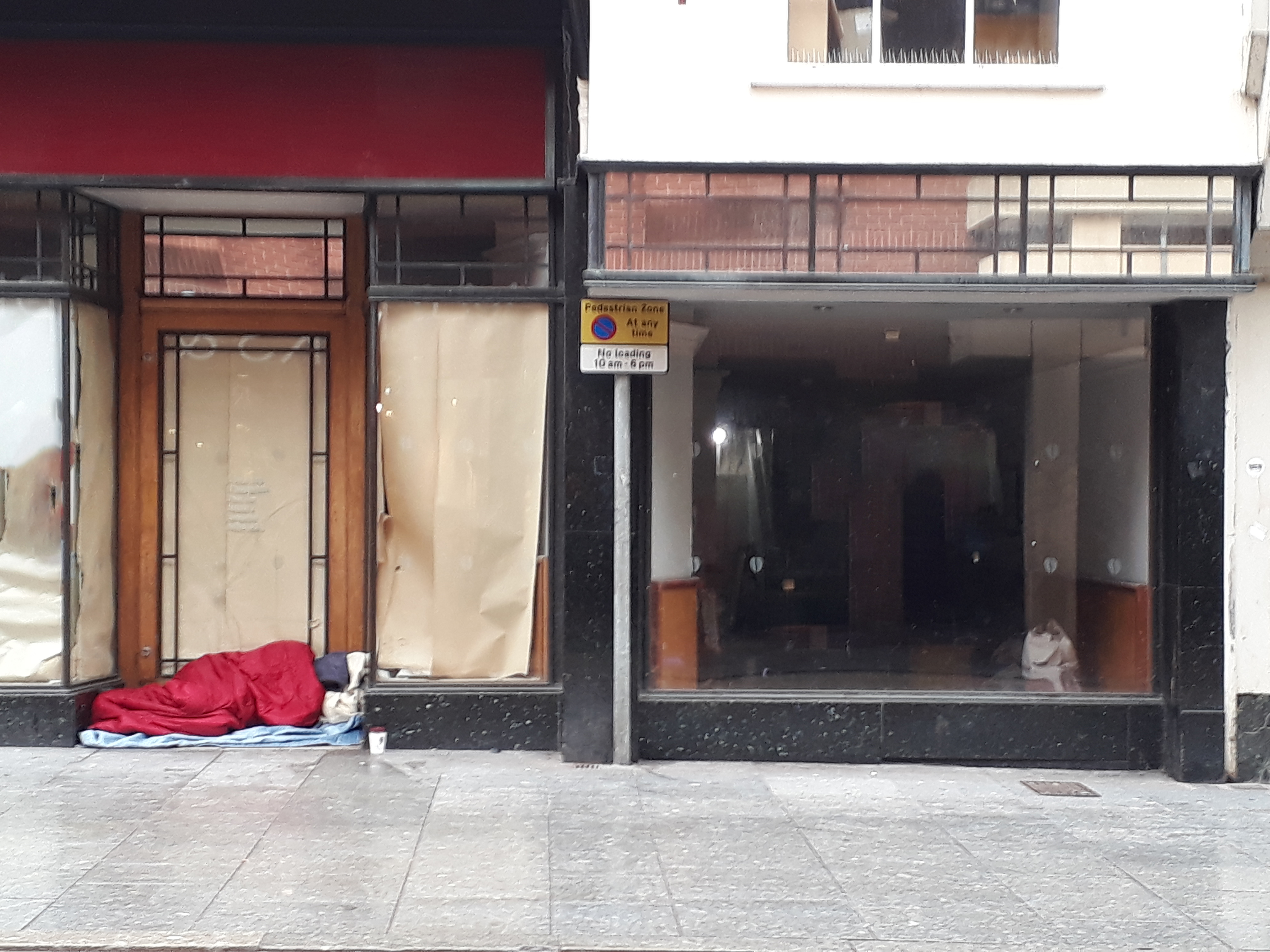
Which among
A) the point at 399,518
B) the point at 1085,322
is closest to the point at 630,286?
the point at 399,518

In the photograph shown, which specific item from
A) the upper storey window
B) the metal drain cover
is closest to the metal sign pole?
the upper storey window

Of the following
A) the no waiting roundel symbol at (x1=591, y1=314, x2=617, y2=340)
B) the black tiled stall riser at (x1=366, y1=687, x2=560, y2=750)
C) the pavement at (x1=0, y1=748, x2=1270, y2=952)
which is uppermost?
the no waiting roundel symbol at (x1=591, y1=314, x2=617, y2=340)

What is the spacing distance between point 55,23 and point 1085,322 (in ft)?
22.7

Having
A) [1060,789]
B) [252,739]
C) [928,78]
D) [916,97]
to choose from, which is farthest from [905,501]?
[252,739]

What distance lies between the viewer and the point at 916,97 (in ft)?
26.0

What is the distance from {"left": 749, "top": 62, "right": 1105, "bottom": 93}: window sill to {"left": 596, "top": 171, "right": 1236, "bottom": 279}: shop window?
55cm

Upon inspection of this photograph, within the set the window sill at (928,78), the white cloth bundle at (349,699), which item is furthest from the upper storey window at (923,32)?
the white cloth bundle at (349,699)

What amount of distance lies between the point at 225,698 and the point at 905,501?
4797 mm

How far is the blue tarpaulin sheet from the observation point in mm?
8656

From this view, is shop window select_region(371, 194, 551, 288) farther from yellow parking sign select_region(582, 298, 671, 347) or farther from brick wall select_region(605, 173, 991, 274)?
brick wall select_region(605, 173, 991, 274)

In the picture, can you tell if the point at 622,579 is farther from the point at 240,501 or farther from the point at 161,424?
the point at 161,424

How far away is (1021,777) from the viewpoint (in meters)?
8.28

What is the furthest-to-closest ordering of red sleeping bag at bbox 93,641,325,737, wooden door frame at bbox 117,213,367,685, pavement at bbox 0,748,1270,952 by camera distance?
wooden door frame at bbox 117,213,367,685
red sleeping bag at bbox 93,641,325,737
pavement at bbox 0,748,1270,952

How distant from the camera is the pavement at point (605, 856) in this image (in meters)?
5.42
